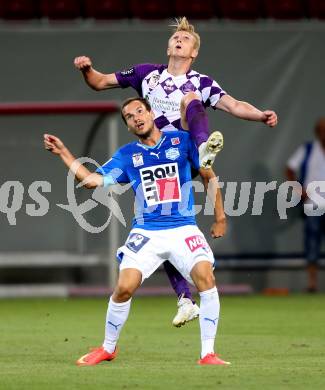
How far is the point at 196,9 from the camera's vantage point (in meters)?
17.6

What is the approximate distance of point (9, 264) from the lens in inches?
651

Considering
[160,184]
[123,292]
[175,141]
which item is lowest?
[123,292]

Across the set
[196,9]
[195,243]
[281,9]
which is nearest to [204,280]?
[195,243]

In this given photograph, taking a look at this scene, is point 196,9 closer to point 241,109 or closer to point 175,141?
point 241,109

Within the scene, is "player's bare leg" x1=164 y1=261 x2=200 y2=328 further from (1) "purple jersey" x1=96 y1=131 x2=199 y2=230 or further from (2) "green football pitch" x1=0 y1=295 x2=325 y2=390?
(1) "purple jersey" x1=96 y1=131 x2=199 y2=230

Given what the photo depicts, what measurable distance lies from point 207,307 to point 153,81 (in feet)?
7.69

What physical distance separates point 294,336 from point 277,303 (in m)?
4.27

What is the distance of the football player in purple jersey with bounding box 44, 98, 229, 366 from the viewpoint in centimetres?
857

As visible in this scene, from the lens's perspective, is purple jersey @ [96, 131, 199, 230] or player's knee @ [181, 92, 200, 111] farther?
player's knee @ [181, 92, 200, 111]

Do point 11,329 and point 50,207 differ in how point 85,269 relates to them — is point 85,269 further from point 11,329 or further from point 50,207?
point 11,329

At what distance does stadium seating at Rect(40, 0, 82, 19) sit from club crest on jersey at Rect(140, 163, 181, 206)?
8.87 meters

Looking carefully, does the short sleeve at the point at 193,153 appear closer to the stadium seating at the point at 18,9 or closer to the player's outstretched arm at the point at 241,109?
the player's outstretched arm at the point at 241,109

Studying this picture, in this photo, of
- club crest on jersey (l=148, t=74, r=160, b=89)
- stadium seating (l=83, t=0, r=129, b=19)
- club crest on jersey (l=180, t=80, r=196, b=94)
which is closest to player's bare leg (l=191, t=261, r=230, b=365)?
club crest on jersey (l=180, t=80, r=196, b=94)

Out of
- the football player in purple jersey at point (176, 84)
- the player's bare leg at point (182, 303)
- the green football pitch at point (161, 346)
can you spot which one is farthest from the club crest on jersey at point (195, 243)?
the football player in purple jersey at point (176, 84)
